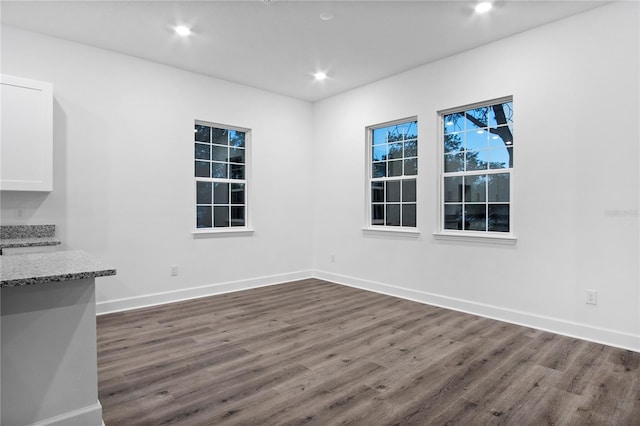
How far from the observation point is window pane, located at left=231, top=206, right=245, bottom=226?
208 inches

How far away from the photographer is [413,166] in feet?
15.8

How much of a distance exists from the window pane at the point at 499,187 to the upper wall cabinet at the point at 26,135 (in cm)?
440

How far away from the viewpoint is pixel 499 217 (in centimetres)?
396

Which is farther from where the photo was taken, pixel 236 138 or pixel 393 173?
pixel 236 138

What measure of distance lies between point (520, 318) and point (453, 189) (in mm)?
1543

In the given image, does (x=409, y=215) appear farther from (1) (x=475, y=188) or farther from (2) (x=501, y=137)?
(2) (x=501, y=137)

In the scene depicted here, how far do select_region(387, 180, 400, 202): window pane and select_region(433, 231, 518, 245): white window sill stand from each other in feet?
2.71

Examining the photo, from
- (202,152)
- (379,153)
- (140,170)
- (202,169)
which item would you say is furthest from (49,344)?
(379,153)

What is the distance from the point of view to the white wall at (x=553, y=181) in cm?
311

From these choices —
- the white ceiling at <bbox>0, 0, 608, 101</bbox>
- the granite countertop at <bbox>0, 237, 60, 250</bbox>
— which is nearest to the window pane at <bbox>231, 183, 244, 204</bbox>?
the white ceiling at <bbox>0, 0, 608, 101</bbox>

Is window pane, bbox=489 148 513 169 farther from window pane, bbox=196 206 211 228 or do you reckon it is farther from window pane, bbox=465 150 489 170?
window pane, bbox=196 206 211 228

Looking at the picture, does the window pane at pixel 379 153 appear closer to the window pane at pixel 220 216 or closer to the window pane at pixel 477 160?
the window pane at pixel 477 160

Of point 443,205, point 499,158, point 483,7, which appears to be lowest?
point 443,205

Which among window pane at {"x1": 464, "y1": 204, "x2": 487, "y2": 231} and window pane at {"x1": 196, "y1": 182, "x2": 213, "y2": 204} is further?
window pane at {"x1": 196, "y1": 182, "x2": 213, "y2": 204}
